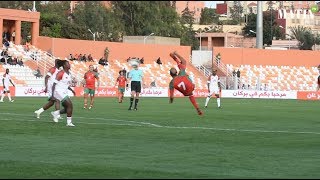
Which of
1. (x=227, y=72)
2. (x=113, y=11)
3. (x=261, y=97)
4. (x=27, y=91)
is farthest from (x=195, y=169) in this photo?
(x=113, y=11)

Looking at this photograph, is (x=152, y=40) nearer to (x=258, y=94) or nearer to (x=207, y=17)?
(x=258, y=94)

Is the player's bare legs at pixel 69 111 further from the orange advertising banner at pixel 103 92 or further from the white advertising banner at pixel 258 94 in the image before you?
the white advertising banner at pixel 258 94

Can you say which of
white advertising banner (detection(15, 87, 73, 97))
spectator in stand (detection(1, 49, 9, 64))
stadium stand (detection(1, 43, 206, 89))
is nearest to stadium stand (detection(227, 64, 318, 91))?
stadium stand (detection(1, 43, 206, 89))

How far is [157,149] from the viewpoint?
Answer: 1602cm

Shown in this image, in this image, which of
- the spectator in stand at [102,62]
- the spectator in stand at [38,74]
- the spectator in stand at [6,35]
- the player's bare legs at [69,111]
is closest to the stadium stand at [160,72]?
the spectator in stand at [38,74]

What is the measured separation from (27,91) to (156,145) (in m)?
38.5

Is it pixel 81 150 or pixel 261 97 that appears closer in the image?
pixel 81 150

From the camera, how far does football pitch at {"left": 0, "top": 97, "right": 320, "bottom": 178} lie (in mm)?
12539

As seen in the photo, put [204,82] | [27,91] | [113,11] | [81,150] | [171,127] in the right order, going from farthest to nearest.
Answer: [113,11] → [204,82] → [27,91] → [171,127] → [81,150]

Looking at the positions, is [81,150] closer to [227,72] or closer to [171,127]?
[171,127]

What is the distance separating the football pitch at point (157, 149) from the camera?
1254cm

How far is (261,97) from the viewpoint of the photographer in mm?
65250

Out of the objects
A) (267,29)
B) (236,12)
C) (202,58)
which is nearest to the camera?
(202,58)

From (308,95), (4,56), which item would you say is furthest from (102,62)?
(308,95)
